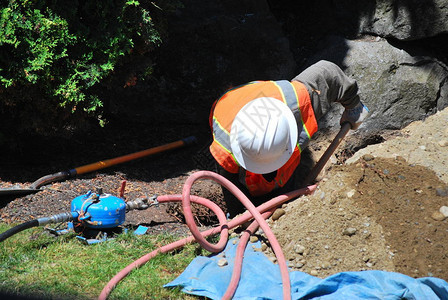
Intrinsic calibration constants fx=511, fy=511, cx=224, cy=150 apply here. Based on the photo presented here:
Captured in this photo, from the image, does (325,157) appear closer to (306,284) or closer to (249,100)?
(249,100)

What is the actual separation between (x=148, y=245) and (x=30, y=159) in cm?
201

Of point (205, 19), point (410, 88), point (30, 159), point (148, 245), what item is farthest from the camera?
point (205, 19)

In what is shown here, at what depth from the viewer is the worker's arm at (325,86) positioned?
166 inches

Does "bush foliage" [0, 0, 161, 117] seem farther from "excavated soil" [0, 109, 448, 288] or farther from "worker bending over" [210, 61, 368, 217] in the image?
"worker bending over" [210, 61, 368, 217]

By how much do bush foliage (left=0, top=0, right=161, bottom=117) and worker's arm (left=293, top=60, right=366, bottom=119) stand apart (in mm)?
1504

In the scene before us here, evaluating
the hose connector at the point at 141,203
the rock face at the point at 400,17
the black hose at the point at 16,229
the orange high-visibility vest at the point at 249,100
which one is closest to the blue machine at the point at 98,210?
the hose connector at the point at 141,203

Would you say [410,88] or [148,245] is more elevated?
[410,88]

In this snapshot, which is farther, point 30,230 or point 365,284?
point 30,230

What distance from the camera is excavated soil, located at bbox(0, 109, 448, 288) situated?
3395 mm

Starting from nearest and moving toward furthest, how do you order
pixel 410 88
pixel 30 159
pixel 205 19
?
pixel 30 159
pixel 410 88
pixel 205 19

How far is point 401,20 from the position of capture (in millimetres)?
Answer: 5574

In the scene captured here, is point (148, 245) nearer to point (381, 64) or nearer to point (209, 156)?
point (209, 156)

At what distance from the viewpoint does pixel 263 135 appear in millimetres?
3781

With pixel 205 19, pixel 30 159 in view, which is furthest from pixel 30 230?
pixel 205 19
